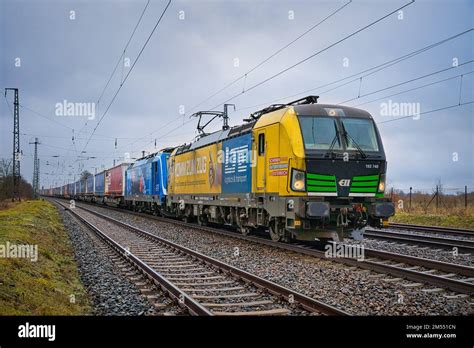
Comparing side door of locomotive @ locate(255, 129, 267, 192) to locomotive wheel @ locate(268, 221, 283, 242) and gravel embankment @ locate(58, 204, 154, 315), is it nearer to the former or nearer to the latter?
locomotive wheel @ locate(268, 221, 283, 242)

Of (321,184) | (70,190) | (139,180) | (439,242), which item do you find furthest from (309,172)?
(70,190)

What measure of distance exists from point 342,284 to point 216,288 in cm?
230

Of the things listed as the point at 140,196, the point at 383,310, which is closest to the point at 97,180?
the point at 140,196

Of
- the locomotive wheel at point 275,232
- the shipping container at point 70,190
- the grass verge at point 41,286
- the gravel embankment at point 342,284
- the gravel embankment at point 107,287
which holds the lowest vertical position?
the gravel embankment at point 107,287

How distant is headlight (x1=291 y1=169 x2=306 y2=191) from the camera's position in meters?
11.8

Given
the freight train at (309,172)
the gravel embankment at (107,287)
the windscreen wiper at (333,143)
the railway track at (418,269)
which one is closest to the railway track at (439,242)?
the freight train at (309,172)

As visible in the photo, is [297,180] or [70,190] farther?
[70,190]

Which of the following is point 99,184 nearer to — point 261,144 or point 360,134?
point 261,144

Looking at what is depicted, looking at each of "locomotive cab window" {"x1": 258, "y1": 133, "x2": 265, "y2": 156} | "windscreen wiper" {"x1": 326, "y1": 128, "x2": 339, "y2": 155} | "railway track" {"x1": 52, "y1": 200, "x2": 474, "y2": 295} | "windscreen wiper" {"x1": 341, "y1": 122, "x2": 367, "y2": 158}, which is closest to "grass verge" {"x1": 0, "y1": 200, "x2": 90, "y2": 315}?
"railway track" {"x1": 52, "y1": 200, "x2": 474, "y2": 295}

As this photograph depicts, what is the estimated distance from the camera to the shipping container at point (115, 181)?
42.1 m

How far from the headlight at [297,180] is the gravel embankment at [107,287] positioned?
468cm

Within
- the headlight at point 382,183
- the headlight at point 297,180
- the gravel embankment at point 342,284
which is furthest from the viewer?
the headlight at point 382,183

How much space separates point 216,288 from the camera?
8.45 meters

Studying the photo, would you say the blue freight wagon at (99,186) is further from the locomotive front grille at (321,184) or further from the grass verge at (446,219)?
the locomotive front grille at (321,184)
